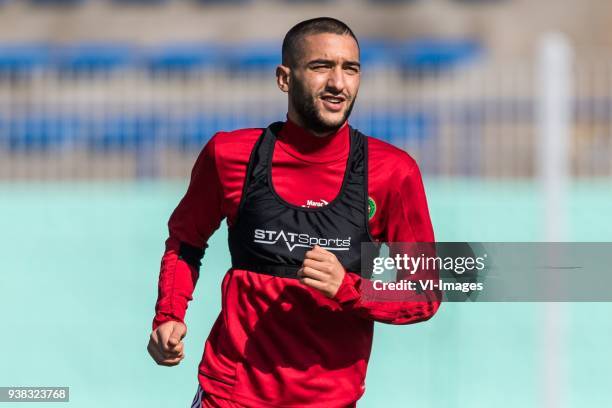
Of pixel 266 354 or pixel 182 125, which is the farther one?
pixel 182 125

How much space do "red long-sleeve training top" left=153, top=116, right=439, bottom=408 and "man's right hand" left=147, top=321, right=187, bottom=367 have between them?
5 centimetres

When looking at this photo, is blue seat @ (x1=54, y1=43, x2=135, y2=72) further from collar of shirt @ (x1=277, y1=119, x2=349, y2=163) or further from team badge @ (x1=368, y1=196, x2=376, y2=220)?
team badge @ (x1=368, y1=196, x2=376, y2=220)

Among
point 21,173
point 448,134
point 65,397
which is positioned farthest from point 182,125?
point 65,397

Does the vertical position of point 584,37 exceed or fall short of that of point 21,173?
it exceeds it

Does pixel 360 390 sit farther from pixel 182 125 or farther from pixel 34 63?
pixel 34 63

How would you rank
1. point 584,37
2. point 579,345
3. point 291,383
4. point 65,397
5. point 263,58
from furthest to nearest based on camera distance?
point 584,37, point 263,58, point 579,345, point 65,397, point 291,383

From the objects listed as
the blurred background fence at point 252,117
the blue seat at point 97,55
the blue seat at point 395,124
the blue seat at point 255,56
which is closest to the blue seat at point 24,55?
the blue seat at point 97,55

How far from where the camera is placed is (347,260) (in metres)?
2.93

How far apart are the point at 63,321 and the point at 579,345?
9.46 ft

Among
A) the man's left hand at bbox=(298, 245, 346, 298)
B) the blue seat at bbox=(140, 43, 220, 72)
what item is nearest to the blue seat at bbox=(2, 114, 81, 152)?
the blue seat at bbox=(140, 43, 220, 72)

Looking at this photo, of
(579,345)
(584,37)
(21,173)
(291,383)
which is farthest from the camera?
(584,37)

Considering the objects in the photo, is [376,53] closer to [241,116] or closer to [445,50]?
[445,50]

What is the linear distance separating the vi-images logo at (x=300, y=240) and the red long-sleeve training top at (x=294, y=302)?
78 mm

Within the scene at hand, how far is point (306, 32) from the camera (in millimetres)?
2951
